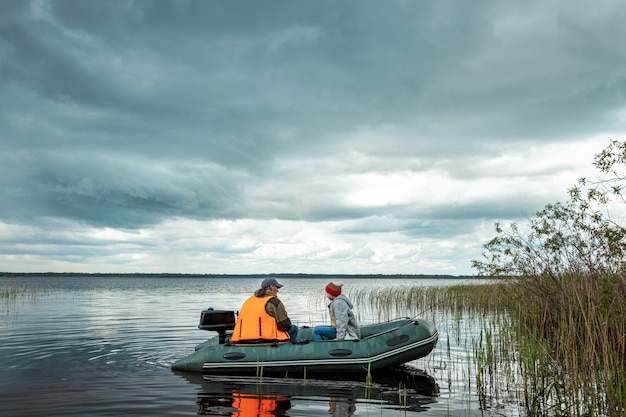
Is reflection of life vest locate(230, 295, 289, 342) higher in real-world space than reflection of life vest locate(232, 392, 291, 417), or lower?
higher

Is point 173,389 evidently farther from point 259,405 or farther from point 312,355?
point 312,355

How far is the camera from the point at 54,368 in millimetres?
9914

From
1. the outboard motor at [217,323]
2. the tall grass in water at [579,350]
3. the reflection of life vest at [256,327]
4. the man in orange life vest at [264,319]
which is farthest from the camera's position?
the outboard motor at [217,323]

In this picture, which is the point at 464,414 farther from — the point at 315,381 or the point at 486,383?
the point at 315,381

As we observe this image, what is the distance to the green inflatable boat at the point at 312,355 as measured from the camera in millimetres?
8992

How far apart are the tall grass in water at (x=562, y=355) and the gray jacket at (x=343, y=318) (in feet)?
7.01

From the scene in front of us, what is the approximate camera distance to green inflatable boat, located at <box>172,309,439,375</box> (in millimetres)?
8992

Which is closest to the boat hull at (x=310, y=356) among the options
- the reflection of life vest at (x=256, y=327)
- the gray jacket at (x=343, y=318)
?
the reflection of life vest at (x=256, y=327)

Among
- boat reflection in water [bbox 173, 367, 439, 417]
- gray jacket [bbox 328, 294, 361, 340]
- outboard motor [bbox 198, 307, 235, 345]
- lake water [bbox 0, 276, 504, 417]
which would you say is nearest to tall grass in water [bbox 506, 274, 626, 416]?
lake water [bbox 0, 276, 504, 417]

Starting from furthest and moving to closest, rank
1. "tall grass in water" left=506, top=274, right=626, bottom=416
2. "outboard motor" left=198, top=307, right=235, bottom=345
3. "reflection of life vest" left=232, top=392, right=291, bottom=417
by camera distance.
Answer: "outboard motor" left=198, top=307, right=235, bottom=345
"reflection of life vest" left=232, top=392, right=291, bottom=417
"tall grass in water" left=506, top=274, right=626, bottom=416

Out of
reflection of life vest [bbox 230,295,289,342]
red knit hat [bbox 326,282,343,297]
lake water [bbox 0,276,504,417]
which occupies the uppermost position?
red knit hat [bbox 326,282,343,297]

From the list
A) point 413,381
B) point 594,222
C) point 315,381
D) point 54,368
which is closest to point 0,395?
point 54,368

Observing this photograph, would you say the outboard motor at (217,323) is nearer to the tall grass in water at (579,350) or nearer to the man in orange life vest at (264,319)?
the man in orange life vest at (264,319)

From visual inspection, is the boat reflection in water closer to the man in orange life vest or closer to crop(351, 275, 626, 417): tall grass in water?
the man in orange life vest
